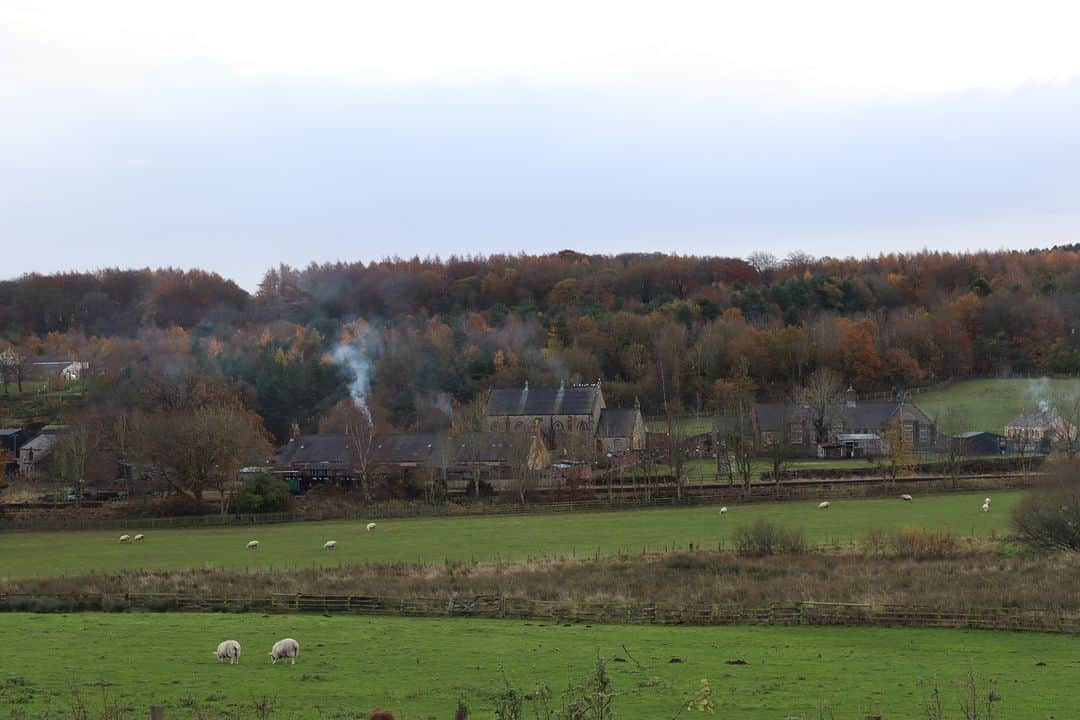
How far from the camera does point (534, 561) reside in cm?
4653

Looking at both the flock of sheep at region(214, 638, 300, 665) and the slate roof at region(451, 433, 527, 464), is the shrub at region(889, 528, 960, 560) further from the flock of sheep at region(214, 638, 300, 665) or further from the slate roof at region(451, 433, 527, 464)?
the slate roof at region(451, 433, 527, 464)

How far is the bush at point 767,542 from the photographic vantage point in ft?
152

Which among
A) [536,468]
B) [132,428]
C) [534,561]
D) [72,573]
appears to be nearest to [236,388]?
[132,428]

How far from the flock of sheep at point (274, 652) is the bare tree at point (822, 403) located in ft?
246

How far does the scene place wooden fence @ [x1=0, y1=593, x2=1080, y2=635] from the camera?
31.8 meters

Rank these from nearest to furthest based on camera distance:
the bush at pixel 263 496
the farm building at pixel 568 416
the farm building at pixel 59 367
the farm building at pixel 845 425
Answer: the bush at pixel 263 496, the farm building at pixel 845 425, the farm building at pixel 568 416, the farm building at pixel 59 367

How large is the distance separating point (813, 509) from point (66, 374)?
10585cm

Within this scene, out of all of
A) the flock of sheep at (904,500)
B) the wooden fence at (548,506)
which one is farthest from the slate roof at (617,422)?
A: the flock of sheep at (904,500)

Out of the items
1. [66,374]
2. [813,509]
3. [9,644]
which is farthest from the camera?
[66,374]

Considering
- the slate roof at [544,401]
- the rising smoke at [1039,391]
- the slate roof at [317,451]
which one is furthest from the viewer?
the slate roof at [544,401]

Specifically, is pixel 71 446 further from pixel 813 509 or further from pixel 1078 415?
pixel 1078 415

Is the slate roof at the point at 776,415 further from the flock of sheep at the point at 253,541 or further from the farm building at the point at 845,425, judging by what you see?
the flock of sheep at the point at 253,541

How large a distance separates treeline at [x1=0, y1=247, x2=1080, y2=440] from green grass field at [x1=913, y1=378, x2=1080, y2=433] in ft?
17.0

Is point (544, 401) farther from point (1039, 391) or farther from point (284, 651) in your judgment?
point (284, 651)
